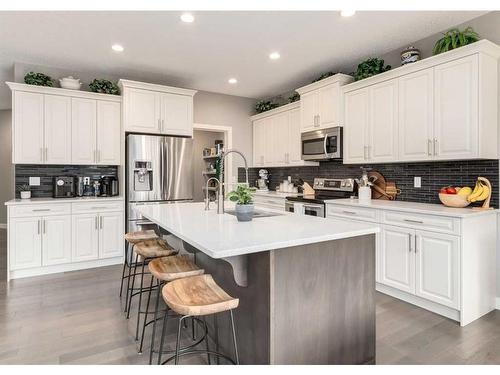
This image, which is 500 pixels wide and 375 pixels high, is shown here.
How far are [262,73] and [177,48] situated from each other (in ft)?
4.51

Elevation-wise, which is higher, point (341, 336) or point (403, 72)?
point (403, 72)

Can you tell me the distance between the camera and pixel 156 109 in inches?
179

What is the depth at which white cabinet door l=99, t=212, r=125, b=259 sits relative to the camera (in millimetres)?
4207

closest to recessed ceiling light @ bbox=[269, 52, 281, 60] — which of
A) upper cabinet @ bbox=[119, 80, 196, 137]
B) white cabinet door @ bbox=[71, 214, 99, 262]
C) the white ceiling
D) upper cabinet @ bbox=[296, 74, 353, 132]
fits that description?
the white ceiling

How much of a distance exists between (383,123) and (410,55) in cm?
72

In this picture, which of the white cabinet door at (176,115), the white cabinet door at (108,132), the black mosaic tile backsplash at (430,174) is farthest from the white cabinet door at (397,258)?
→ the white cabinet door at (108,132)

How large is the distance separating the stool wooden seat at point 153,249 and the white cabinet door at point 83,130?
208cm

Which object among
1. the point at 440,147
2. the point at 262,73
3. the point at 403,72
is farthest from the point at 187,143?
the point at 440,147

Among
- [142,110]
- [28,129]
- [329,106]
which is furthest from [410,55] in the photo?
[28,129]

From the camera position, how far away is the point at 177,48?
3758 millimetres

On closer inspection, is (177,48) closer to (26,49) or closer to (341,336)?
(26,49)

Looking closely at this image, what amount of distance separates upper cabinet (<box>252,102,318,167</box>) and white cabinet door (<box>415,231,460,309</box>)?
7.60 ft

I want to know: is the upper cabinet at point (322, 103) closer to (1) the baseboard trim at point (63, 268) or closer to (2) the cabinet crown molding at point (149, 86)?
(2) the cabinet crown molding at point (149, 86)

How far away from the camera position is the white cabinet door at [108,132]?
4391mm
